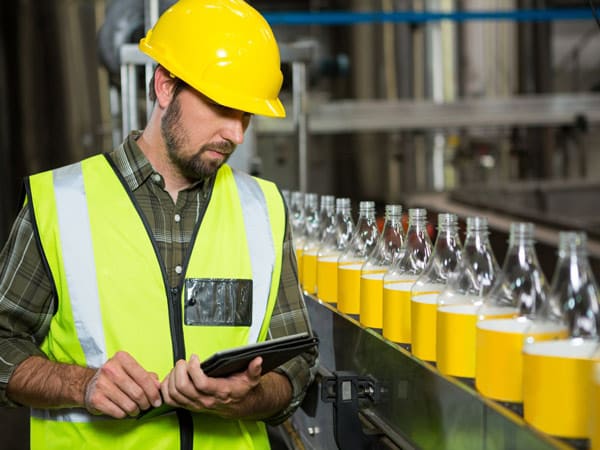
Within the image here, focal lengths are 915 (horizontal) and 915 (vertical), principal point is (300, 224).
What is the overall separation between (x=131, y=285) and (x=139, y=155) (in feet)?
0.79

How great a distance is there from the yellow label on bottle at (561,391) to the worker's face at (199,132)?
740 mm

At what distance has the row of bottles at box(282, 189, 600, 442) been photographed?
3.20 ft

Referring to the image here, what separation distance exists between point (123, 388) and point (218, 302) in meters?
0.27

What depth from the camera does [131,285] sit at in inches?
61.3

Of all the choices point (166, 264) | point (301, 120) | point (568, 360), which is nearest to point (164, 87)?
point (166, 264)

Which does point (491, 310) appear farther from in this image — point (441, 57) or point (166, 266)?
point (441, 57)

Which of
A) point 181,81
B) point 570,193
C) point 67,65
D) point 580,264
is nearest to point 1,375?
point 181,81

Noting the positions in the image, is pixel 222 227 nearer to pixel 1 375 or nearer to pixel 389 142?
pixel 1 375

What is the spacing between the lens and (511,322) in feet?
3.71

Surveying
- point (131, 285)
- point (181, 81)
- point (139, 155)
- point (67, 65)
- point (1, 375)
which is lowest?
point (1, 375)

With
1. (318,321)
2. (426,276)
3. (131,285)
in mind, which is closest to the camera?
(426,276)

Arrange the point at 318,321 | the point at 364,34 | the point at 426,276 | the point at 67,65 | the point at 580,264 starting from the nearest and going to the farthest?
the point at 580,264 < the point at 426,276 < the point at 318,321 < the point at 67,65 < the point at 364,34

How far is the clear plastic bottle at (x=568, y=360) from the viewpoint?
96 cm

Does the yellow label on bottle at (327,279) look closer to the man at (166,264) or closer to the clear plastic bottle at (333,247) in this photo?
the clear plastic bottle at (333,247)
